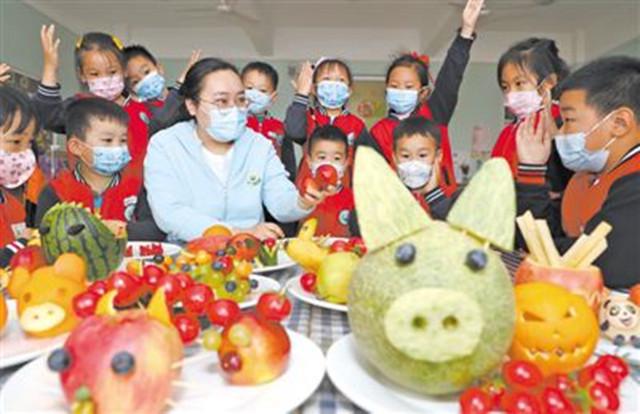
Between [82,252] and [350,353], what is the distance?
54 cm

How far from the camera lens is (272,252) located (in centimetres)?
105

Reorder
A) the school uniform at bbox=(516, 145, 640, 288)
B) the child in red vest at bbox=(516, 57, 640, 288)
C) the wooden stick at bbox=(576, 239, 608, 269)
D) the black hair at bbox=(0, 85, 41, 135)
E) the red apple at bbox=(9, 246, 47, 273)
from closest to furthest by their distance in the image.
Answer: the wooden stick at bbox=(576, 239, 608, 269) → the red apple at bbox=(9, 246, 47, 273) → the school uniform at bbox=(516, 145, 640, 288) → the child in red vest at bbox=(516, 57, 640, 288) → the black hair at bbox=(0, 85, 41, 135)

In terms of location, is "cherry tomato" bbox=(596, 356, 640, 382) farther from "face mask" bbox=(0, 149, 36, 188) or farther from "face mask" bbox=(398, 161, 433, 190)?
"face mask" bbox=(0, 149, 36, 188)

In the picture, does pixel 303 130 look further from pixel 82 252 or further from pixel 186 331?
pixel 186 331

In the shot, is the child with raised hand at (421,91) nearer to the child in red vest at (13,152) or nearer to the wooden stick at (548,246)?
the child in red vest at (13,152)

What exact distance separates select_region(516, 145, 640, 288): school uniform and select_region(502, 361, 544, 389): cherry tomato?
23.9 inches

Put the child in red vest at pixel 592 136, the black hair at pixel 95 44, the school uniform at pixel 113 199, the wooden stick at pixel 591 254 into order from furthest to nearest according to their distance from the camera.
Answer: the black hair at pixel 95 44, the school uniform at pixel 113 199, the child in red vest at pixel 592 136, the wooden stick at pixel 591 254

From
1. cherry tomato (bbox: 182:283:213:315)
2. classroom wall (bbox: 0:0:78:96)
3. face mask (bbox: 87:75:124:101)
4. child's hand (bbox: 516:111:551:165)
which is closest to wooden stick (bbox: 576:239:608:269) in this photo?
cherry tomato (bbox: 182:283:213:315)

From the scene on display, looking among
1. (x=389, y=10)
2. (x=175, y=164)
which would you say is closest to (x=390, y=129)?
(x=175, y=164)

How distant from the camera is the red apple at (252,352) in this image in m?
0.49

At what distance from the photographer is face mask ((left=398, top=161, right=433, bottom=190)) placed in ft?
5.96

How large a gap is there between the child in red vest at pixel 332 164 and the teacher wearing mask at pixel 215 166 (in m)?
0.45

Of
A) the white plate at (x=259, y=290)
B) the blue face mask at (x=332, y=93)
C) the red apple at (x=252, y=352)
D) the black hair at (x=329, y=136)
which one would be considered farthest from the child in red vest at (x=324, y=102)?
the red apple at (x=252, y=352)

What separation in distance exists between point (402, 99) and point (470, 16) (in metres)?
0.46
